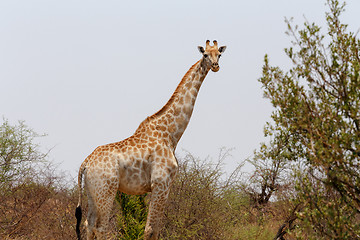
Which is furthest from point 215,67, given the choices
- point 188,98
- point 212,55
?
point 188,98

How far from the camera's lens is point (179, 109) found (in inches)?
350

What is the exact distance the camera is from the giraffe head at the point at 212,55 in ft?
28.7

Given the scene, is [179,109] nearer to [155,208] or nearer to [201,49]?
[201,49]

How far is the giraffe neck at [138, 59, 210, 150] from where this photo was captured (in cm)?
879

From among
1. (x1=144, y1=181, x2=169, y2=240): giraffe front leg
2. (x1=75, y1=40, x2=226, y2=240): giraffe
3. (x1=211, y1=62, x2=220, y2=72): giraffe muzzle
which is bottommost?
(x1=144, y1=181, x2=169, y2=240): giraffe front leg

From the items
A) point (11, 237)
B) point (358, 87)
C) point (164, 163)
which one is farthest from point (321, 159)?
point (11, 237)

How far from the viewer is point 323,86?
6.33 m

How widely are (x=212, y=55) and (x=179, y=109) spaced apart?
1.25m

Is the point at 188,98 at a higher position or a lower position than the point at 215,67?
lower

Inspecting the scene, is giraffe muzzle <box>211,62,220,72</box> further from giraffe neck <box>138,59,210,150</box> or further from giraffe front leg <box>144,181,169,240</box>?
giraffe front leg <box>144,181,169,240</box>

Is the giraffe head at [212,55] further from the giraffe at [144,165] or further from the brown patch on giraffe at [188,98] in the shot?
the brown patch on giraffe at [188,98]

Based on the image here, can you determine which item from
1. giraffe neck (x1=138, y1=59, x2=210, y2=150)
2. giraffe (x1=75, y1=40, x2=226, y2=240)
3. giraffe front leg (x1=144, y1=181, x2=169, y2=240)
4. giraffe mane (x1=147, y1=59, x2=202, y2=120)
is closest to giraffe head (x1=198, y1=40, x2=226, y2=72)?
giraffe (x1=75, y1=40, x2=226, y2=240)

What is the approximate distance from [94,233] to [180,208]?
3807 millimetres

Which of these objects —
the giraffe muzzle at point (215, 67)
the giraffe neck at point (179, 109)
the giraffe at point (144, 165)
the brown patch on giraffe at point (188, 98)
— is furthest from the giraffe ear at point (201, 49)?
the brown patch on giraffe at point (188, 98)
